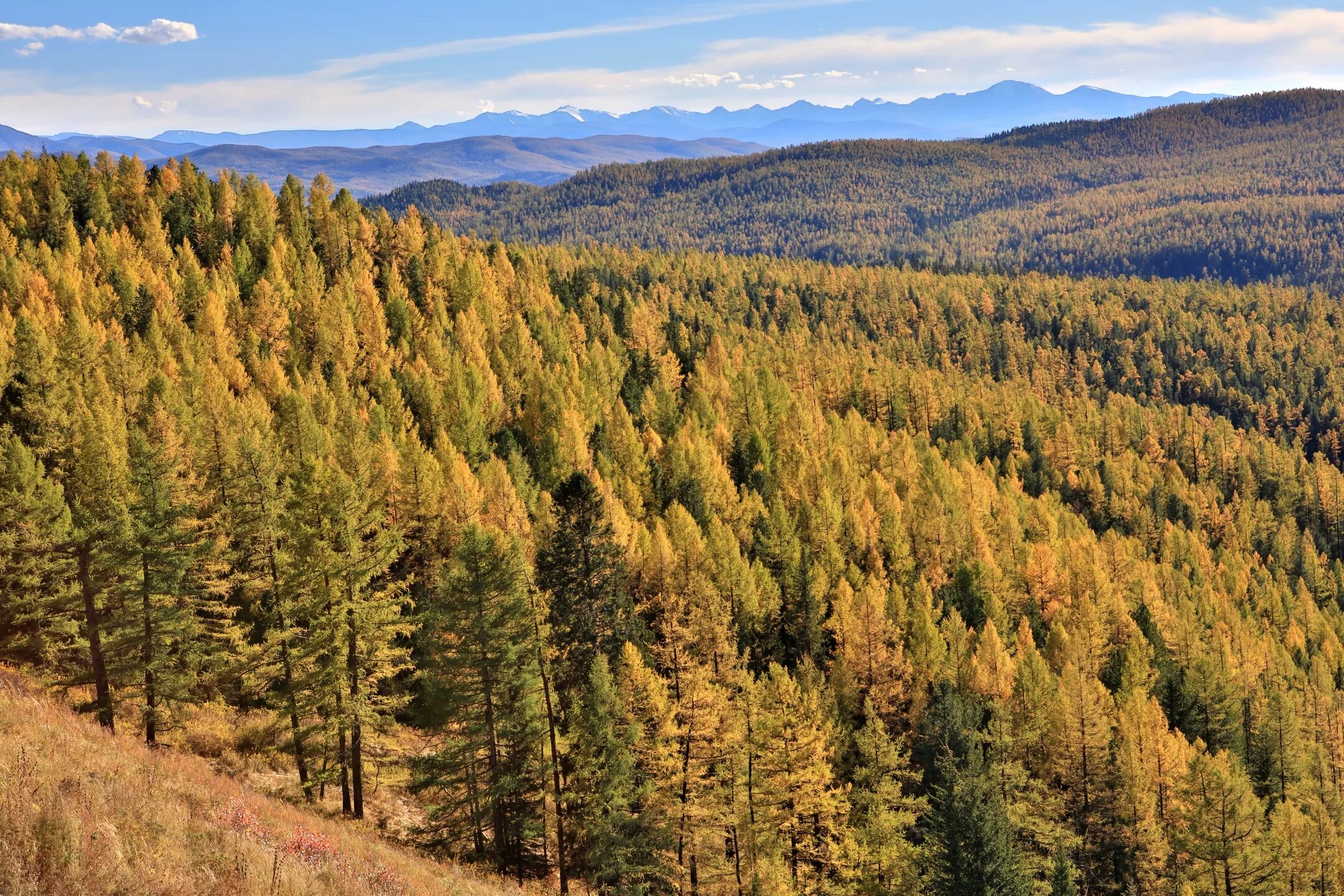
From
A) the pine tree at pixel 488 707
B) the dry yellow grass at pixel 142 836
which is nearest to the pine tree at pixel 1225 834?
the pine tree at pixel 488 707

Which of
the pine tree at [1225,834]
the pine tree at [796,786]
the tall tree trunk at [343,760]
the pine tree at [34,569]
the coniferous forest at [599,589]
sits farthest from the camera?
the pine tree at [1225,834]

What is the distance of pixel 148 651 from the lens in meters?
32.1

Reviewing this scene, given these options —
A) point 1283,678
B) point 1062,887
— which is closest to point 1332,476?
point 1283,678

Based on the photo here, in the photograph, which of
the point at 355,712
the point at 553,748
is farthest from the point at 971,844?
the point at 355,712

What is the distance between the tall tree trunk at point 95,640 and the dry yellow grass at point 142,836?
7472 mm

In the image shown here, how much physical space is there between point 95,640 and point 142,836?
20417 millimetres

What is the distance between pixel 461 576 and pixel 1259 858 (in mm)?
48142

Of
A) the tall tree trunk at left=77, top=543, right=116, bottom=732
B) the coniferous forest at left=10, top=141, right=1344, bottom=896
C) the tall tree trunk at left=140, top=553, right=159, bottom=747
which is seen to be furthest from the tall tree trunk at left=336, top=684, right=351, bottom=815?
the tall tree trunk at left=77, top=543, right=116, bottom=732

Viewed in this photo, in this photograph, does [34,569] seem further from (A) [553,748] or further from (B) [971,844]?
(B) [971,844]

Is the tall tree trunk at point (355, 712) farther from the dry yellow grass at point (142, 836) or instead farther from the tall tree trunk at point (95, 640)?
the tall tree trunk at point (95, 640)

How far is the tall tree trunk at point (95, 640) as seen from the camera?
31641mm

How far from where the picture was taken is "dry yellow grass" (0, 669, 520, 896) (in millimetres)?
12984

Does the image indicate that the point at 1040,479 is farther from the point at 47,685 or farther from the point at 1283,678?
the point at 47,685

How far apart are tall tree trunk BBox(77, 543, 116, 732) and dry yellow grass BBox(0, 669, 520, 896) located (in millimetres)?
7472
